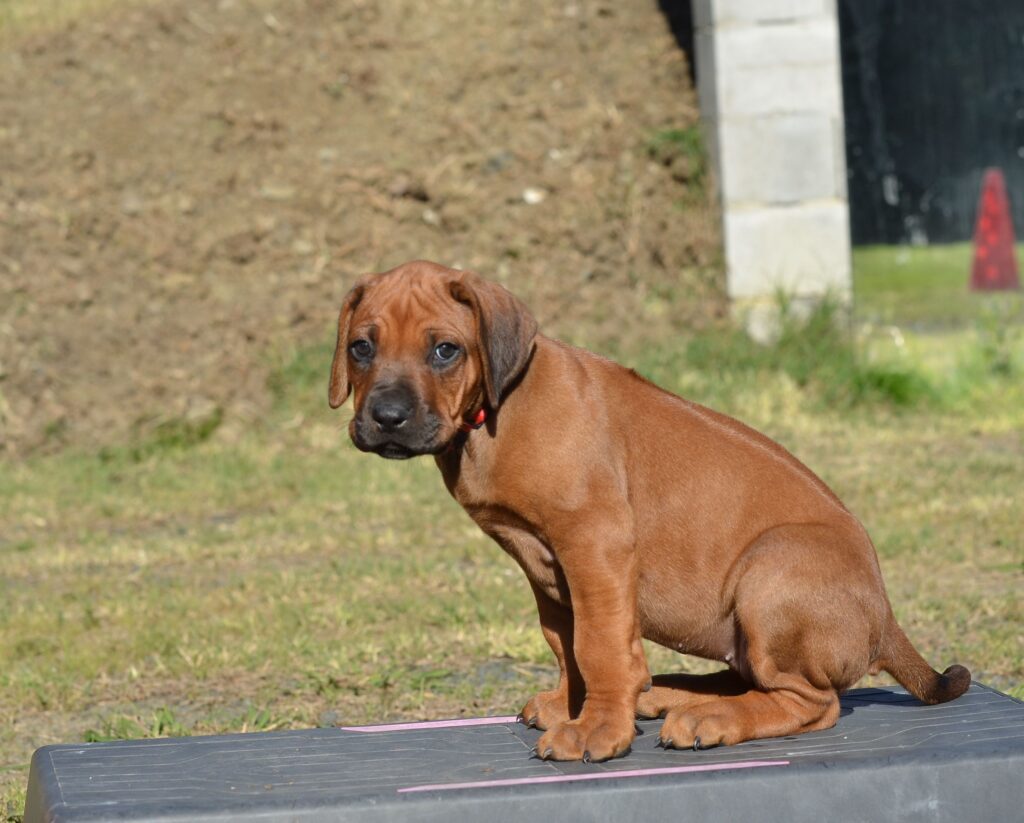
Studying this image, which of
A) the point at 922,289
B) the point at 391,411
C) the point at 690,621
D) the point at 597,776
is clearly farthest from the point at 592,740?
the point at 922,289

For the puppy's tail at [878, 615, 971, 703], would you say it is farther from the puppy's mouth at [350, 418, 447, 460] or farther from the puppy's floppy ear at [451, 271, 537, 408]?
the puppy's mouth at [350, 418, 447, 460]

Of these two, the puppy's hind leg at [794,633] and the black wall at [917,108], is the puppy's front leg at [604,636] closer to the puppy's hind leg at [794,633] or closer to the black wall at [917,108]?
the puppy's hind leg at [794,633]

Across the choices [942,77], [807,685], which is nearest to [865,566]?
[807,685]

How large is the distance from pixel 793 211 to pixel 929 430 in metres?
2.20

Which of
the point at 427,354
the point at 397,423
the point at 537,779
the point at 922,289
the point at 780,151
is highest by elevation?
the point at 780,151

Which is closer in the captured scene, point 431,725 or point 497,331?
point 497,331

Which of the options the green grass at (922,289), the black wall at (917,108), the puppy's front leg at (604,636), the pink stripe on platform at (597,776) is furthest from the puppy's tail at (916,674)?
the black wall at (917,108)

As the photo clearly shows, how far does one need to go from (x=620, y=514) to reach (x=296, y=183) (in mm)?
9461

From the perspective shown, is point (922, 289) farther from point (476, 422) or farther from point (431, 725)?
point (476, 422)

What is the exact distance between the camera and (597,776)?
384 centimetres

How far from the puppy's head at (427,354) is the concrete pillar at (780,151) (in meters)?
8.08

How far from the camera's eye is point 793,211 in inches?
475

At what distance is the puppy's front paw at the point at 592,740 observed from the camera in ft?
13.3

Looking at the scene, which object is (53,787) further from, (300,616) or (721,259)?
(721,259)
